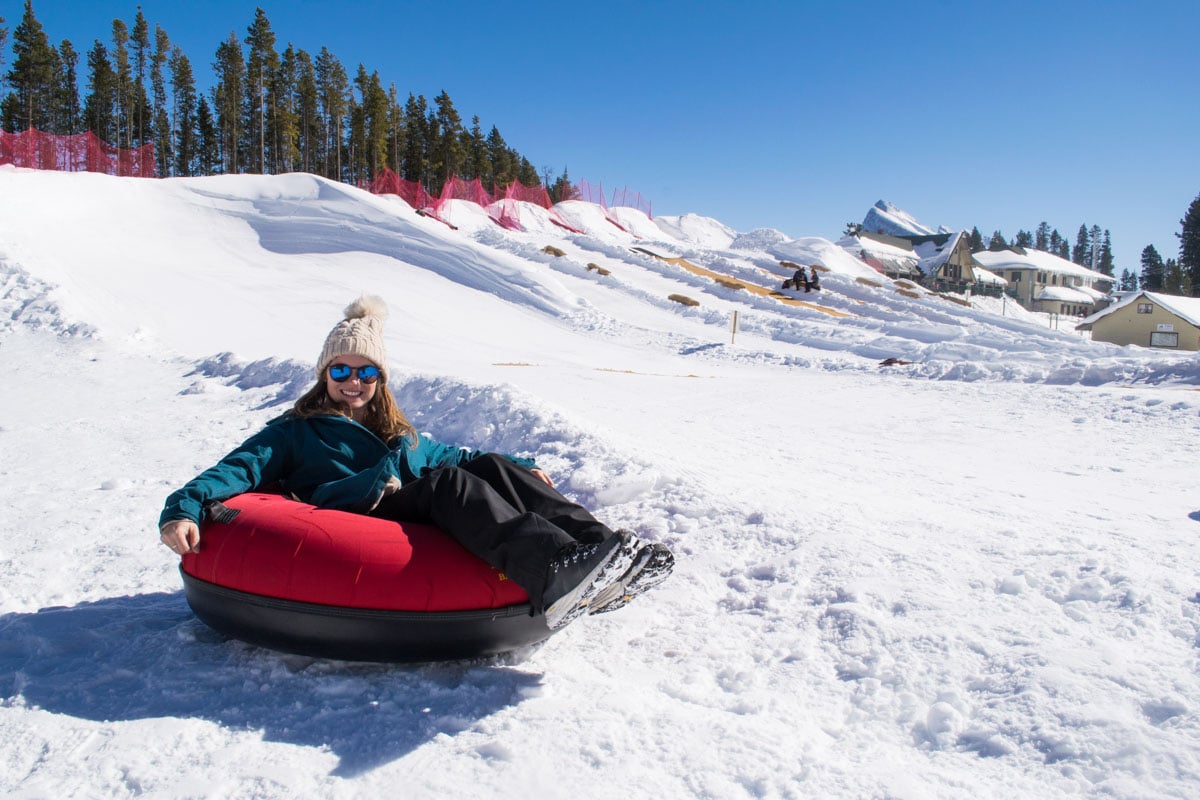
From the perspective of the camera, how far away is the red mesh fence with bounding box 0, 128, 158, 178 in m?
26.0

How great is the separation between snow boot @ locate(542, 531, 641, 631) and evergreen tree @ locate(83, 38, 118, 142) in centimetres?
6292

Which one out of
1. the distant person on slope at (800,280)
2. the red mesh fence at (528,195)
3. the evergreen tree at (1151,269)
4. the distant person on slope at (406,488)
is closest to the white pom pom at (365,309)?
the distant person on slope at (406,488)

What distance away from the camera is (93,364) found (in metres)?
8.76

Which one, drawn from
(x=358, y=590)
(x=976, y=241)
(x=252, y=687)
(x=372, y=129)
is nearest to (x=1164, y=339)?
(x=358, y=590)

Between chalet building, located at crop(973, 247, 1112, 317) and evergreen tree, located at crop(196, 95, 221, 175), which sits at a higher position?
evergreen tree, located at crop(196, 95, 221, 175)

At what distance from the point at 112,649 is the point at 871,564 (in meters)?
3.08

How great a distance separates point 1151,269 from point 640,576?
294ft

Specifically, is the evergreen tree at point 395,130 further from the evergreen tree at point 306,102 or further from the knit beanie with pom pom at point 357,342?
the knit beanie with pom pom at point 357,342

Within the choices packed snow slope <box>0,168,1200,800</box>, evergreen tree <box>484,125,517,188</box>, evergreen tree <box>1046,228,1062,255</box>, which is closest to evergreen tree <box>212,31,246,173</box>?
evergreen tree <box>484,125,517,188</box>

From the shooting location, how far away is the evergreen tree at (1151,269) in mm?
70688

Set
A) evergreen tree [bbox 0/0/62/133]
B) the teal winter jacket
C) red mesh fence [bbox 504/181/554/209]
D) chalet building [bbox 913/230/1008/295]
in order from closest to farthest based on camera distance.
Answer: the teal winter jacket
red mesh fence [bbox 504/181/554/209]
evergreen tree [bbox 0/0/62/133]
chalet building [bbox 913/230/1008/295]

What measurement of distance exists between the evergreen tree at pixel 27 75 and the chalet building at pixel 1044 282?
71087mm

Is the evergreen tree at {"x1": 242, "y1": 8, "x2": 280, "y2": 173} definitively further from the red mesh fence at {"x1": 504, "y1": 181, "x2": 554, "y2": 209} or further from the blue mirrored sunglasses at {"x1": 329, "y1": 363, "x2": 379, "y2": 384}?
the blue mirrored sunglasses at {"x1": 329, "y1": 363, "x2": 379, "y2": 384}

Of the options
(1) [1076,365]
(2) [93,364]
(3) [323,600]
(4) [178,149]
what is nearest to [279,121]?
(4) [178,149]
